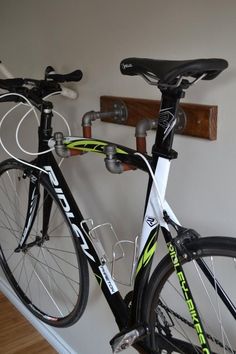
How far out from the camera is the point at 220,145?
0.92 m

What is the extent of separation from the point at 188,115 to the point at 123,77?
271 mm

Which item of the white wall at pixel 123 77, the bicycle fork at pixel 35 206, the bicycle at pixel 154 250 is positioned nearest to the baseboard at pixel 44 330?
the white wall at pixel 123 77

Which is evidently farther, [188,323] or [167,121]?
[188,323]

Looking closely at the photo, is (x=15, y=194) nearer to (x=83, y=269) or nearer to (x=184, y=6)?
(x=83, y=269)

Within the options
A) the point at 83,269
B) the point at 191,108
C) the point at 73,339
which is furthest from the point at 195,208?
the point at 73,339

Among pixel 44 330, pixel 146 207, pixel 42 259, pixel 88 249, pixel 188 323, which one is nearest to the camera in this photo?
pixel 146 207

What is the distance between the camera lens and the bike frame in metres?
0.84

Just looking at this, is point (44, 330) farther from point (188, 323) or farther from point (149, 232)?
point (149, 232)

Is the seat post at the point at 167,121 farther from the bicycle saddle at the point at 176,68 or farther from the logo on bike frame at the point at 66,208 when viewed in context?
the logo on bike frame at the point at 66,208

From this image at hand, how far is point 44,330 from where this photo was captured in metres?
1.99

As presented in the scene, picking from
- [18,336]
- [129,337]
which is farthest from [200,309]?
[18,336]

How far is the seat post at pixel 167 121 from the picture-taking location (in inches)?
32.1

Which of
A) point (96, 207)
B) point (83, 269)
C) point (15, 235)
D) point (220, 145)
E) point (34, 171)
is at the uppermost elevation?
point (220, 145)

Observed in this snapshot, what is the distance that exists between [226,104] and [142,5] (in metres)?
0.37
